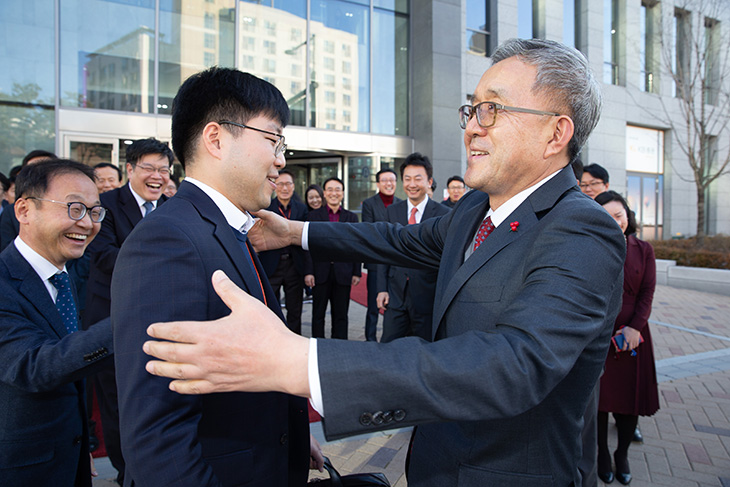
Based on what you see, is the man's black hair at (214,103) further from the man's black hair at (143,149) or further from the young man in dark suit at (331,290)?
the young man in dark suit at (331,290)

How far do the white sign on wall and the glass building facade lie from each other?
9804mm

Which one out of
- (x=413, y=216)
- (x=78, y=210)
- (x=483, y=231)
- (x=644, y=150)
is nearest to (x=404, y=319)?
(x=413, y=216)

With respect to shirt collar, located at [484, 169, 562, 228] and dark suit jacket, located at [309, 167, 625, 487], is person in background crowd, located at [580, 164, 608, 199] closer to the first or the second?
dark suit jacket, located at [309, 167, 625, 487]

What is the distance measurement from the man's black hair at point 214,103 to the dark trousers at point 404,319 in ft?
10.6

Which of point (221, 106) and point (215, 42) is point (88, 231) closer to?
point (221, 106)

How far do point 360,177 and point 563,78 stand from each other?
1183 cm

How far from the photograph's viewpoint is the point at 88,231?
2195mm

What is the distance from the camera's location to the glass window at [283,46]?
38.0 feet

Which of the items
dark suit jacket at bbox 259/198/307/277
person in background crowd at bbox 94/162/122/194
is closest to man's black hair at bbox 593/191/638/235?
dark suit jacket at bbox 259/198/307/277

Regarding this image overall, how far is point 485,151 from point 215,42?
11.5m

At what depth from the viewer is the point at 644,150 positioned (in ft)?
58.1

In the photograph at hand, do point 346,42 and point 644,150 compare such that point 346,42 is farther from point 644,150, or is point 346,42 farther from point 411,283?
point 644,150

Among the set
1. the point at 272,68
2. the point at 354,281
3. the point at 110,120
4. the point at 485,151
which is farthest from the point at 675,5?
the point at 485,151

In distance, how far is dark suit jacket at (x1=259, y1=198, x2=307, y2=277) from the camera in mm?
5312
